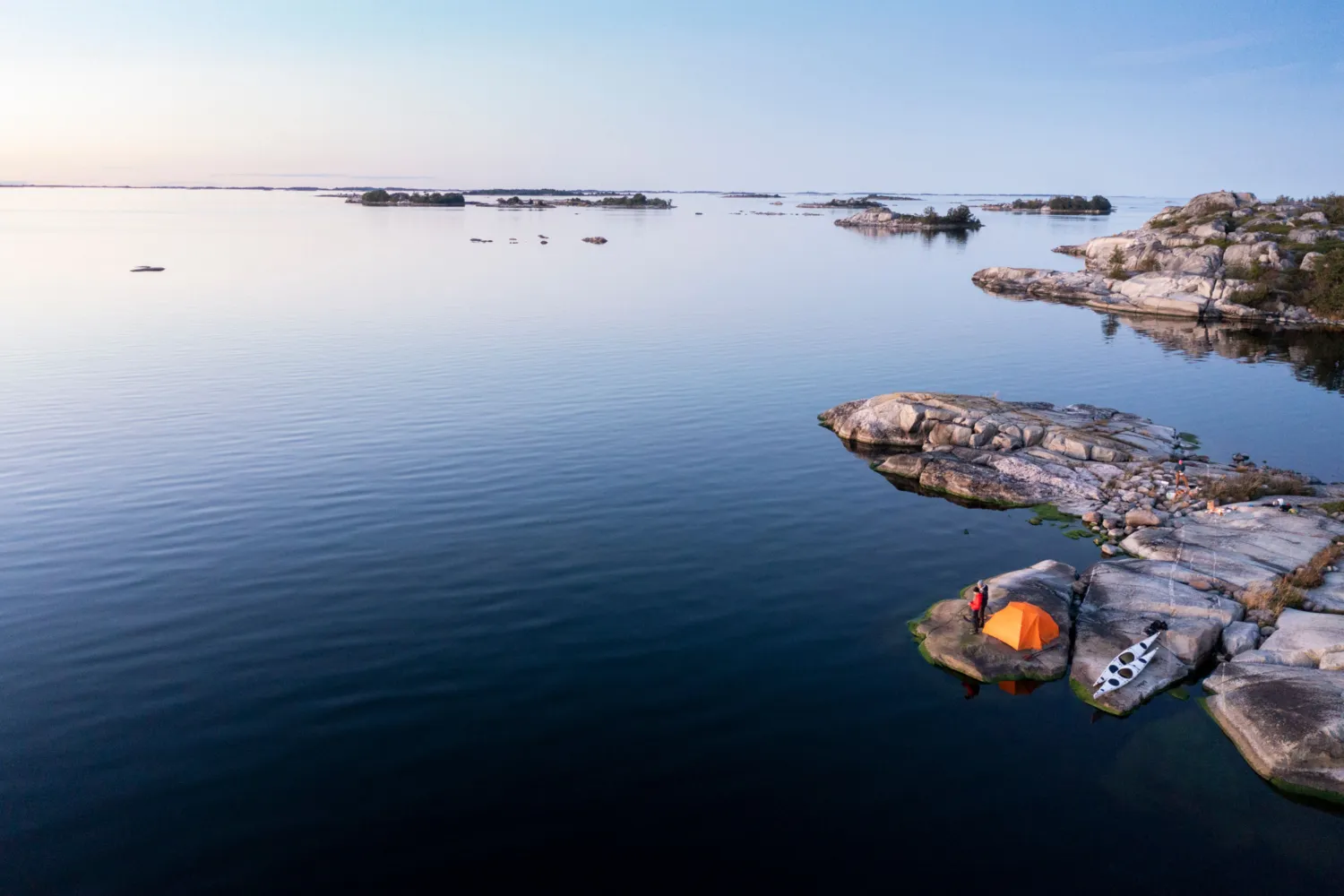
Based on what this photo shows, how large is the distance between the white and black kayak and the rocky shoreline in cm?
8623

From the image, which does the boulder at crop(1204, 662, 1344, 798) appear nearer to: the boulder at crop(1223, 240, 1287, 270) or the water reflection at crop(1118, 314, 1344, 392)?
the water reflection at crop(1118, 314, 1344, 392)

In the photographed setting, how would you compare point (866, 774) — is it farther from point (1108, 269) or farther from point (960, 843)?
point (1108, 269)

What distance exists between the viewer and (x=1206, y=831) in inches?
706

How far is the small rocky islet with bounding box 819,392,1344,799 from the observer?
→ 21391 millimetres

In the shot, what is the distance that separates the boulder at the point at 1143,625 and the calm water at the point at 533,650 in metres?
0.73

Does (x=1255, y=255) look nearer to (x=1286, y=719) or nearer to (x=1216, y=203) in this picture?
(x=1216, y=203)

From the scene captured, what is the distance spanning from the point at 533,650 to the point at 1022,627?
15.3 metres

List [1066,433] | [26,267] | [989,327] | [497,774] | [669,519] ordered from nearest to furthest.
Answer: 1. [497,774]
2. [669,519]
3. [1066,433]
4. [989,327]
5. [26,267]

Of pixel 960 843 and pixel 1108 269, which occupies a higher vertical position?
pixel 1108 269

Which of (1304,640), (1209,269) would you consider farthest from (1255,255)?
(1304,640)

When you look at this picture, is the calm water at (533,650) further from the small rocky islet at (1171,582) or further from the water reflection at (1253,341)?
the water reflection at (1253,341)

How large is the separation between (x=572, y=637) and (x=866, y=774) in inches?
385

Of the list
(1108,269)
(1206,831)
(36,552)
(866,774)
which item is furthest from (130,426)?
(1108,269)

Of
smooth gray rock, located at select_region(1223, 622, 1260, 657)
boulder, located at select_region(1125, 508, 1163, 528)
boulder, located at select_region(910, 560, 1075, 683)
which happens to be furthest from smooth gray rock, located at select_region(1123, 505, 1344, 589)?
boulder, located at select_region(910, 560, 1075, 683)
